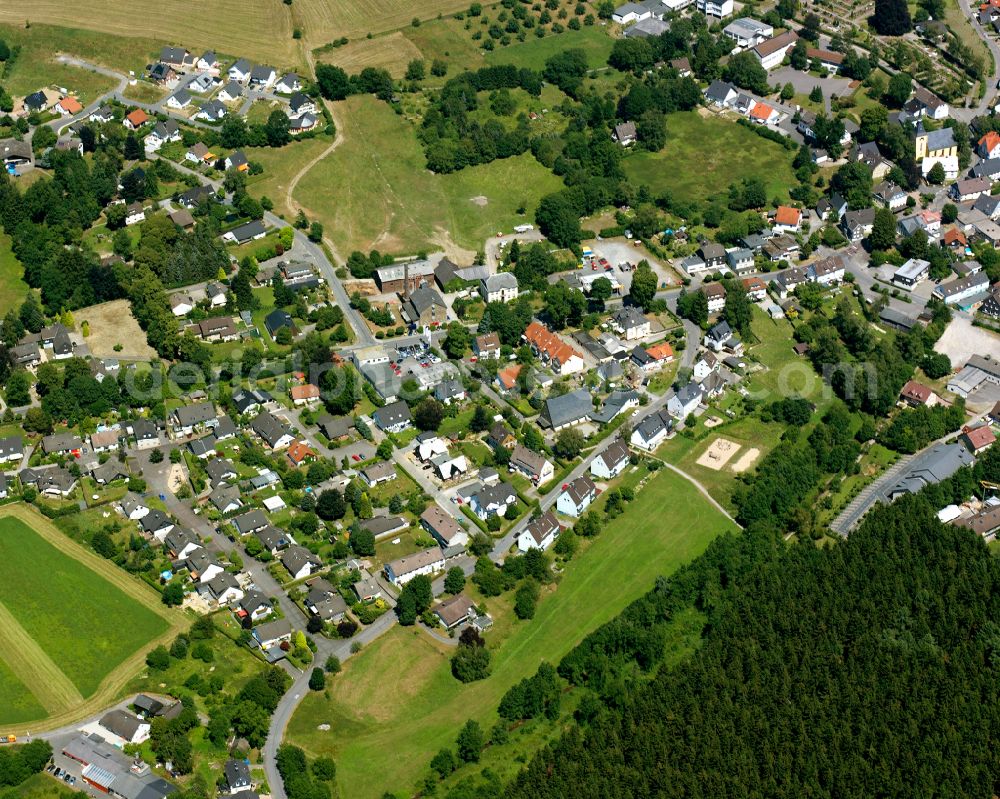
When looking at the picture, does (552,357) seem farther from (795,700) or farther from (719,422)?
(795,700)

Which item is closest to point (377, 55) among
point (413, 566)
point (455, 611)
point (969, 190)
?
point (969, 190)

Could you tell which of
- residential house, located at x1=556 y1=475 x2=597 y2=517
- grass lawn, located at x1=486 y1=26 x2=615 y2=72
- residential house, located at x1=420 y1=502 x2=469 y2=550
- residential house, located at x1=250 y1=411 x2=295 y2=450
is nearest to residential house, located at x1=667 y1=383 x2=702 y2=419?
residential house, located at x1=556 y1=475 x2=597 y2=517

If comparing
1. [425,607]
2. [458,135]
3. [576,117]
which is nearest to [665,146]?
[576,117]

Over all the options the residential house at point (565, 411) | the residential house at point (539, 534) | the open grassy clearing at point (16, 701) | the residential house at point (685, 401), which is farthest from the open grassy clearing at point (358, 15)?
the open grassy clearing at point (16, 701)

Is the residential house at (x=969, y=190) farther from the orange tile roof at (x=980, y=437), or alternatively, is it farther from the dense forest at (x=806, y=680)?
the dense forest at (x=806, y=680)

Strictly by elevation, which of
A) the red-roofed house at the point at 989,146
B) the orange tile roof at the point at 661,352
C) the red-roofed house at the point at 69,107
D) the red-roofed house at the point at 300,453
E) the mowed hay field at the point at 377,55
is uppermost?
the red-roofed house at the point at 989,146

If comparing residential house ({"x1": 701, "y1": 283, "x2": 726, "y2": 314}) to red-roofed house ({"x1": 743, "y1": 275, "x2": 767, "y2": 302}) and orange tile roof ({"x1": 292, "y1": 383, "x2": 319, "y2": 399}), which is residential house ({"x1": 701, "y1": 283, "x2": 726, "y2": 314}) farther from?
orange tile roof ({"x1": 292, "y1": 383, "x2": 319, "y2": 399})
